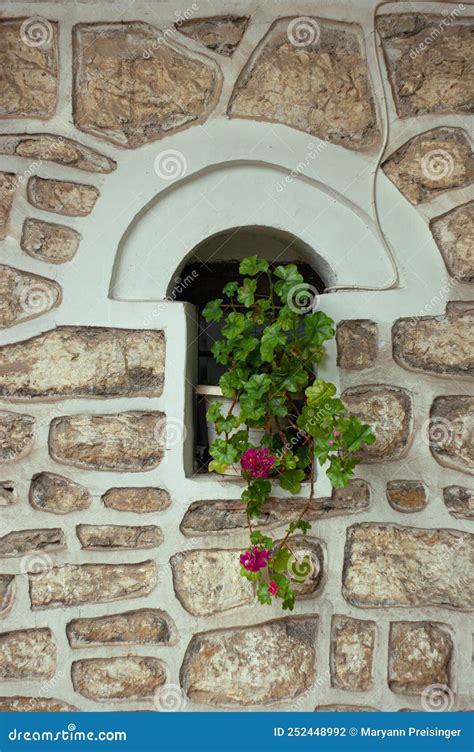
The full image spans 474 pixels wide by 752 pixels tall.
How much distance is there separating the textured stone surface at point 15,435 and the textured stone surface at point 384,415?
34.9 inches

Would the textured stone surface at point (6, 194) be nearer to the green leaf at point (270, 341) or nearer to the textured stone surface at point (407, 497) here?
the green leaf at point (270, 341)

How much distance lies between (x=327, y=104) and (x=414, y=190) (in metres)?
0.35

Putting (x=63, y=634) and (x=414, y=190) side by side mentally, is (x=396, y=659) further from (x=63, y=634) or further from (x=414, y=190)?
(x=414, y=190)

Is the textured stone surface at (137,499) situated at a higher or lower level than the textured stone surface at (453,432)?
lower

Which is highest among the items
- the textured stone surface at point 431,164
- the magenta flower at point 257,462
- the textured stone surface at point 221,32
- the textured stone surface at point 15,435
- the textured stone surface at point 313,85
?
the textured stone surface at point 221,32

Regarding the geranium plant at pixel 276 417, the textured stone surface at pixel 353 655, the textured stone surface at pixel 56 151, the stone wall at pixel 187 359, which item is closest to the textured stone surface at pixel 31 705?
the stone wall at pixel 187 359

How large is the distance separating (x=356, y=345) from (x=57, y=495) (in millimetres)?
937

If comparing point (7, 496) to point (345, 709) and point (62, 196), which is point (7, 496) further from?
point (345, 709)

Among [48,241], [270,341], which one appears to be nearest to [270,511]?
[270,341]

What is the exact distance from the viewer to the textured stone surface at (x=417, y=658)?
174cm

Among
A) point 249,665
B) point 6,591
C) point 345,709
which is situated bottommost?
point 345,709

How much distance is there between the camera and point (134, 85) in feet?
5.96

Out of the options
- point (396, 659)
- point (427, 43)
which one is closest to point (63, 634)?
point (396, 659)

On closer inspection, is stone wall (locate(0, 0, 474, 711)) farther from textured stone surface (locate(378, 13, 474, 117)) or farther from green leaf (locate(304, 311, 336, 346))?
green leaf (locate(304, 311, 336, 346))
